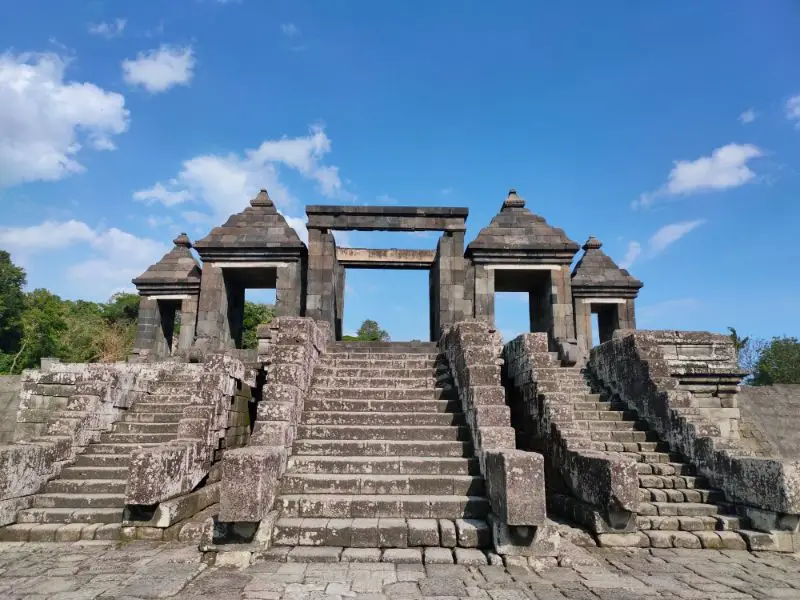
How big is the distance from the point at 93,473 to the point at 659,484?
7915 mm

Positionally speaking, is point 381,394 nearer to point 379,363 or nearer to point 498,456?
point 379,363

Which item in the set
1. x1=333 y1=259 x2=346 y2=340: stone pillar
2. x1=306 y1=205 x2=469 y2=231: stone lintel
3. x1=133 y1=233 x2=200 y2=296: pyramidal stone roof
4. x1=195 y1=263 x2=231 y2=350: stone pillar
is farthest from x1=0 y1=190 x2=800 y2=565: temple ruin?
x1=133 y1=233 x2=200 y2=296: pyramidal stone roof

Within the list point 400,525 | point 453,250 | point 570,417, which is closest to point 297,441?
point 400,525

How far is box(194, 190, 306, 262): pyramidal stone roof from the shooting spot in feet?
47.9

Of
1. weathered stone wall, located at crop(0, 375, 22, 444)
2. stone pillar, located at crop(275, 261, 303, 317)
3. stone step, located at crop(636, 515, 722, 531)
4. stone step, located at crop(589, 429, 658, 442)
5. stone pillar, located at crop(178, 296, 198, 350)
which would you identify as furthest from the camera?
stone pillar, located at crop(178, 296, 198, 350)

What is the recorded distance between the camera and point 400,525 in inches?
192

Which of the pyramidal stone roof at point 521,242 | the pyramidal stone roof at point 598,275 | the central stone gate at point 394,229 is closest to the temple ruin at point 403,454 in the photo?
the central stone gate at point 394,229

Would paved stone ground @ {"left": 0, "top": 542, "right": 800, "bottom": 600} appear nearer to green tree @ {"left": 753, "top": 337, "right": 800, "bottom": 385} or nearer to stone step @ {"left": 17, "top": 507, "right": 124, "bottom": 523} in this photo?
stone step @ {"left": 17, "top": 507, "right": 124, "bottom": 523}

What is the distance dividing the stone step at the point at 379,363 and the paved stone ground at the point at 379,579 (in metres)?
4.27

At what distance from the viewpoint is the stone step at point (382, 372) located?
8.31 meters

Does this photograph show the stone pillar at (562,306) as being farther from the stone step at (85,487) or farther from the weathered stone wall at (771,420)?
the stone step at (85,487)

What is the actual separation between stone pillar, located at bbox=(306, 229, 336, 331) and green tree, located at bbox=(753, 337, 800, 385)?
35.4 metres

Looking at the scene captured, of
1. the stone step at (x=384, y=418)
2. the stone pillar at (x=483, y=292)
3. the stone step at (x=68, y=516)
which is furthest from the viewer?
the stone pillar at (x=483, y=292)

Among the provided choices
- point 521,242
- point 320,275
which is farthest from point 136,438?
point 521,242
